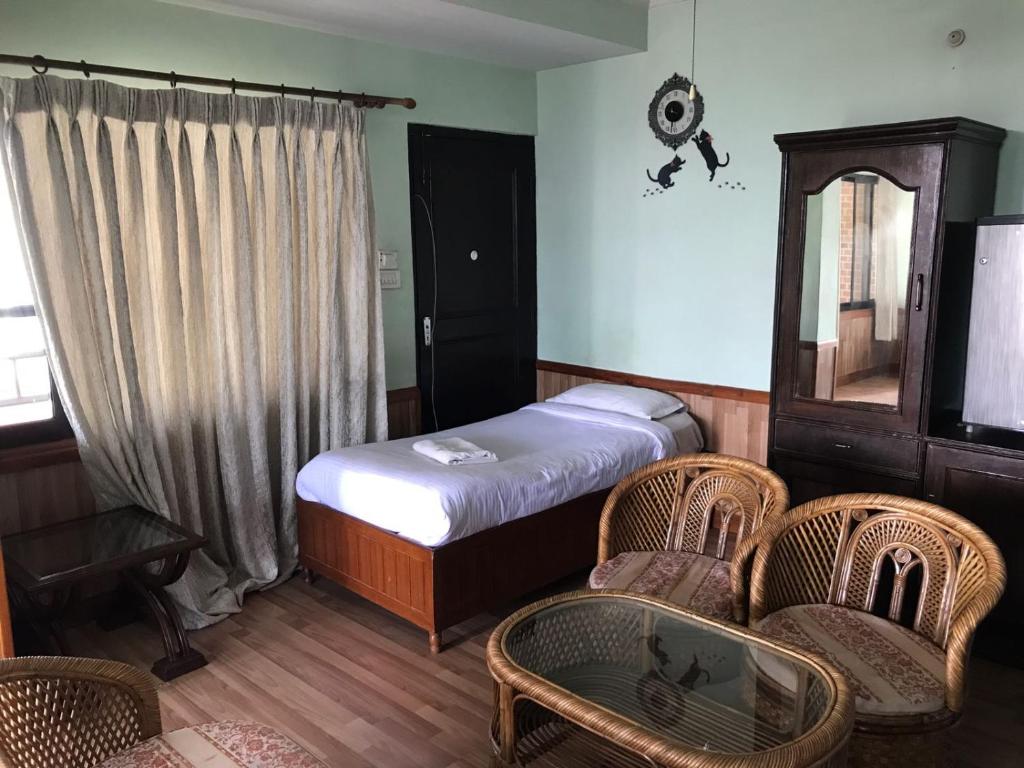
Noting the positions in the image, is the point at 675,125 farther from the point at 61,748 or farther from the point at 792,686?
the point at 61,748

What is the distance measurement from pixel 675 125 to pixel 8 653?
3.36 m

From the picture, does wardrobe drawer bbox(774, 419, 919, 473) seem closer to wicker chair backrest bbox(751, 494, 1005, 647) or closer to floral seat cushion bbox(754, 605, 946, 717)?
wicker chair backrest bbox(751, 494, 1005, 647)

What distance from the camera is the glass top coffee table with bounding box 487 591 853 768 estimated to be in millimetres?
1637

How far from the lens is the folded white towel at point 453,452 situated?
124 inches

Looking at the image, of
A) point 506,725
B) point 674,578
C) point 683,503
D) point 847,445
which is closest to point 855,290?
point 847,445

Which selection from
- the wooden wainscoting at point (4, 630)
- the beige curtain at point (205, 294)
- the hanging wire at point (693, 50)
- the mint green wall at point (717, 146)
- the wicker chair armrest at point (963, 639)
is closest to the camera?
the wicker chair armrest at point (963, 639)

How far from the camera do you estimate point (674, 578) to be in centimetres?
253

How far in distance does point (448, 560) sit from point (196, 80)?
1991 mm

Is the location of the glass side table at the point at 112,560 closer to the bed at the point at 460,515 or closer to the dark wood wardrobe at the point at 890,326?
the bed at the point at 460,515

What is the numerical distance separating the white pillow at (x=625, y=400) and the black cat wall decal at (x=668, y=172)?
1.00m

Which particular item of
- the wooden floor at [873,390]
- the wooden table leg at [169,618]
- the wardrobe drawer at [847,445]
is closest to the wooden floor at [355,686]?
the wooden table leg at [169,618]

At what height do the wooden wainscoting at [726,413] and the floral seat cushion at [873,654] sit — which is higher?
the wooden wainscoting at [726,413]

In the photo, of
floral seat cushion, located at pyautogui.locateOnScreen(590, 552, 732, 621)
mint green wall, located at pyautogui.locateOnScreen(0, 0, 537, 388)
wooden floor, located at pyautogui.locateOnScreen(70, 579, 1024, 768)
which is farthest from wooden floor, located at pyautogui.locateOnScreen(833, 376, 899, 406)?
mint green wall, located at pyautogui.locateOnScreen(0, 0, 537, 388)

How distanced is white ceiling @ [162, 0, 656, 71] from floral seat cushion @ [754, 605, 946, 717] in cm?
247
